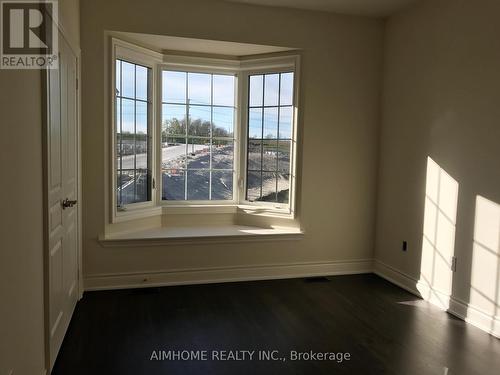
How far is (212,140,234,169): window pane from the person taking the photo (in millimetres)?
4633

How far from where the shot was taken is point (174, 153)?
4492mm

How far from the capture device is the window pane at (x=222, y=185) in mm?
4645

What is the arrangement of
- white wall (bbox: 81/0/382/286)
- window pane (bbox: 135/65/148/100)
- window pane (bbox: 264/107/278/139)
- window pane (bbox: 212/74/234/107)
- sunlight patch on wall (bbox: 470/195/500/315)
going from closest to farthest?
1. sunlight patch on wall (bbox: 470/195/500/315)
2. white wall (bbox: 81/0/382/286)
3. window pane (bbox: 135/65/148/100)
4. window pane (bbox: 264/107/278/139)
5. window pane (bbox: 212/74/234/107)

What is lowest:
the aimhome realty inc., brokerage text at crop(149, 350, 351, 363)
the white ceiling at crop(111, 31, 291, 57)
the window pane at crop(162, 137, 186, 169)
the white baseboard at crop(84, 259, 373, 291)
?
the aimhome realty inc., brokerage text at crop(149, 350, 351, 363)

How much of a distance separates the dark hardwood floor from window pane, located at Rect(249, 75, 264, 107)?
202 cm

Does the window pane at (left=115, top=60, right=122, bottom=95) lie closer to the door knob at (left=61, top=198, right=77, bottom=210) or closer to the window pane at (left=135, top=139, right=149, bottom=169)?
the window pane at (left=135, top=139, right=149, bottom=169)

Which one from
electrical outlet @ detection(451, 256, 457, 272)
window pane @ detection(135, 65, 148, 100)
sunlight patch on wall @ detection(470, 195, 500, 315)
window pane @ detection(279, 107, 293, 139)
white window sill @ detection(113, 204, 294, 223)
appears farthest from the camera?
window pane @ detection(279, 107, 293, 139)

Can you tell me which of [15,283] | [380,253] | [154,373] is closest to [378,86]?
[380,253]

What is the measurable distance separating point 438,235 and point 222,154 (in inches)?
94.3

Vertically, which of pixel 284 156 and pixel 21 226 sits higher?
pixel 284 156

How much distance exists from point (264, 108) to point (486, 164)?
2286 mm

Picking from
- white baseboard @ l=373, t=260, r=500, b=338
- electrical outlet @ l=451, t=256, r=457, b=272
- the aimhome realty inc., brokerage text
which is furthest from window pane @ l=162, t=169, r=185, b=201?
electrical outlet @ l=451, t=256, r=457, b=272

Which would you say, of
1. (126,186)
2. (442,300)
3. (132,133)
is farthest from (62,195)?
(442,300)

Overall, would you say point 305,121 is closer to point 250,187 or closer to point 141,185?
point 250,187
